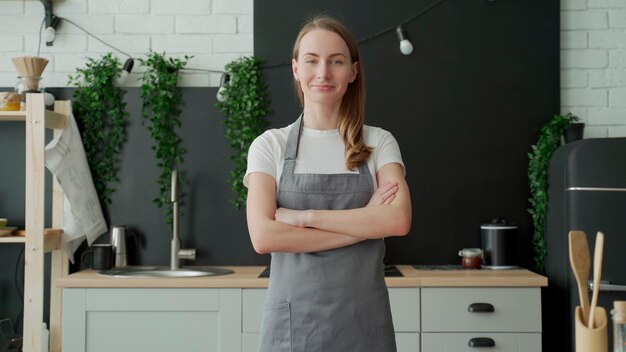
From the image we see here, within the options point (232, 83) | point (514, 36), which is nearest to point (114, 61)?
point (232, 83)

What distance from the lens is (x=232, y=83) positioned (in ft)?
12.0

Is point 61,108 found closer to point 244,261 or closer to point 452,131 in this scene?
point 244,261

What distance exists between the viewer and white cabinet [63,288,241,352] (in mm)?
3111

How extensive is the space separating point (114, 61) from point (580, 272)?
2902mm

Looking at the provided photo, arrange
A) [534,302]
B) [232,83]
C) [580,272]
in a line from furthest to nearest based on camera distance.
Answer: [232,83], [534,302], [580,272]

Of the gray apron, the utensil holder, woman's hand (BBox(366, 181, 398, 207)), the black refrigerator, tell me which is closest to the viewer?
the utensil holder

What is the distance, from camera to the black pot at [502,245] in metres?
3.46

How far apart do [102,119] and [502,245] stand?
2.05 m

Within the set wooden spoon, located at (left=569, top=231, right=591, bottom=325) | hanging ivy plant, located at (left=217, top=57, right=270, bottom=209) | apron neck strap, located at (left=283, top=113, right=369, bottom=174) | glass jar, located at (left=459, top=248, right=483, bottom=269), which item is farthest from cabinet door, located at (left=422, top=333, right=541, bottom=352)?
wooden spoon, located at (left=569, top=231, right=591, bottom=325)

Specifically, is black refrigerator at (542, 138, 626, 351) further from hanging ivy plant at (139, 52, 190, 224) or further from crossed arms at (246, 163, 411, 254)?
hanging ivy plant at (139, 52, 190, 224)

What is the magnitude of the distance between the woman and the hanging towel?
1.68 metres

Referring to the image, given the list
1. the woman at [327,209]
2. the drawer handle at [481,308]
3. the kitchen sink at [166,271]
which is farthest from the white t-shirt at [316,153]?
the kitchen sink at [166,271]

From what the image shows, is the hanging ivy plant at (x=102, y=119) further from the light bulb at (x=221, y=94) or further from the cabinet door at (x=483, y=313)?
the cabinet door at (x=483, y=313)

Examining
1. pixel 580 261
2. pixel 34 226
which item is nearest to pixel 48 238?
pixel 34 226
